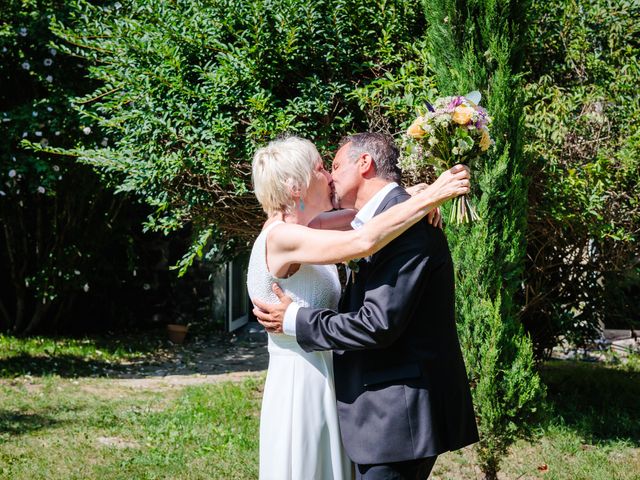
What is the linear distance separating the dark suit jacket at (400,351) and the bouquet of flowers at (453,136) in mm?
263

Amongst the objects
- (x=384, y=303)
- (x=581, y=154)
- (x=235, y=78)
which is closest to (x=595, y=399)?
(x=581, y=154)

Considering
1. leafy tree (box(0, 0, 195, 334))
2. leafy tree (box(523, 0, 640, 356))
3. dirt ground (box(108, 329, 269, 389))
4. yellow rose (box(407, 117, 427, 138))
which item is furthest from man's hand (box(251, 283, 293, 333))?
leafy tree (box(0, 0, 195, 334))

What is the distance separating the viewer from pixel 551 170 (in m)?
5.60

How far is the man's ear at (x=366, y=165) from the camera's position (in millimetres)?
2852

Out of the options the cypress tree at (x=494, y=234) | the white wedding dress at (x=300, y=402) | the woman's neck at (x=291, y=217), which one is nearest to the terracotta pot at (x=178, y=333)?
the cypress tree at (x=494, y=234)

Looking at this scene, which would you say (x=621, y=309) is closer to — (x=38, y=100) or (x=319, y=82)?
(x=319, y=82)

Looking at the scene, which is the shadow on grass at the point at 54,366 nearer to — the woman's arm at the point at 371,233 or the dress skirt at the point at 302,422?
the dress skirt at the point at 302,422

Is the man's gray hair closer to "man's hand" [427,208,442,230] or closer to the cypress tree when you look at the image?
"man's hand" [427,208,442,230]

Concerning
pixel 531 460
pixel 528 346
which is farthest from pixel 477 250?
pixel 531 460

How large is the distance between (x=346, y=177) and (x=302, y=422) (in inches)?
36.5

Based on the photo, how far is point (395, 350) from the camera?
2664 mm

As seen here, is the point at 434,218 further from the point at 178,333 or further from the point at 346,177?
the point at 178,333

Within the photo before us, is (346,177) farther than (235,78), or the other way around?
(235,78)

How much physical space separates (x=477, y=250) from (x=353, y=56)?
1943 mm
